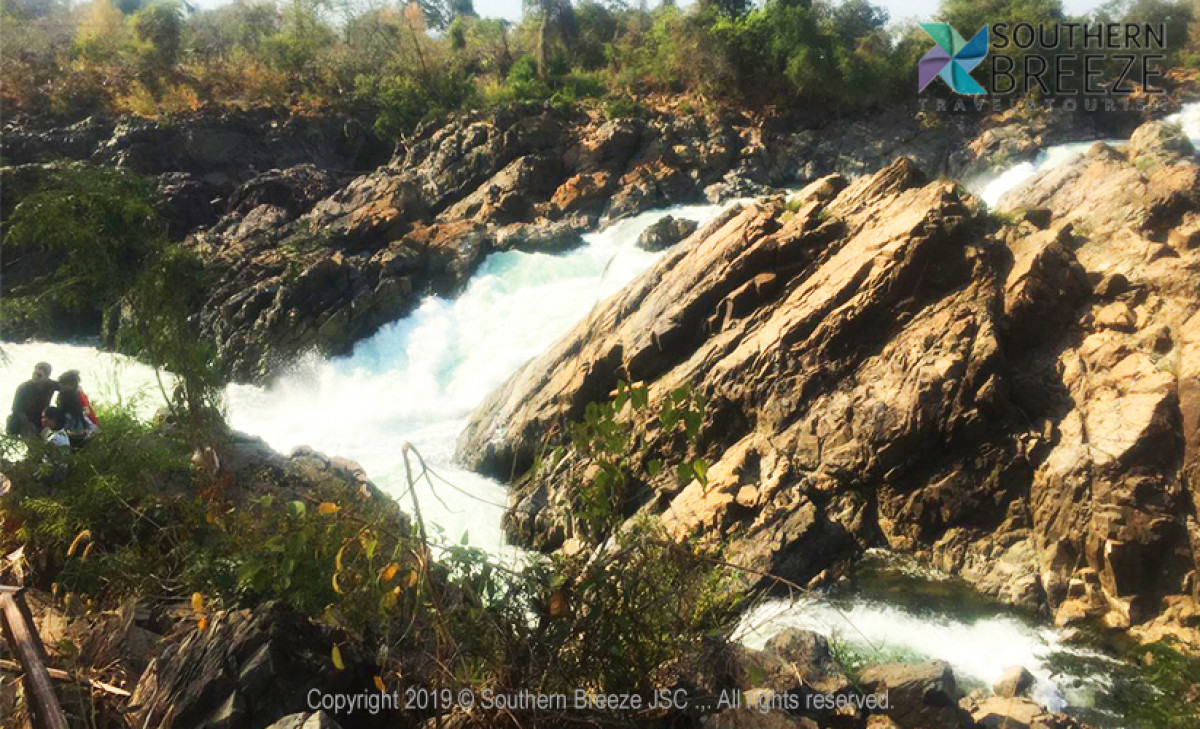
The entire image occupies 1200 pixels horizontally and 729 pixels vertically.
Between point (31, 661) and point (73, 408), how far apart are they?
16.1 ft

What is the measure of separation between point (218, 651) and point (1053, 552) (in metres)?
7.88

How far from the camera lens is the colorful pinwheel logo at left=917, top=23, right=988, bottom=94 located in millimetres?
26047

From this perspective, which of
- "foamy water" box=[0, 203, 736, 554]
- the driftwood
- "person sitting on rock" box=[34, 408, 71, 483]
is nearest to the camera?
the driftwood

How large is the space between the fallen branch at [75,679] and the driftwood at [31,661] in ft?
0.66

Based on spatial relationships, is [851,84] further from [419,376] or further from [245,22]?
[245,22]

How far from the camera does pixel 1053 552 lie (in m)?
7.41

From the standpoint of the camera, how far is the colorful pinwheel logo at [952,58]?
1025 inches

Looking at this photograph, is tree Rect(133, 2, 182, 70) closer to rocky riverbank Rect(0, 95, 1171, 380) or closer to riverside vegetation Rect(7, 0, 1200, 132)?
riverside vegetation Rect(7, 0, 1200, 132)

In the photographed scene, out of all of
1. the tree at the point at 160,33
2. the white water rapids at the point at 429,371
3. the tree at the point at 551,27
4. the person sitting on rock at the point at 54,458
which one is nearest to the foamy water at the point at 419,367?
the white water rapids at the point at 429,371

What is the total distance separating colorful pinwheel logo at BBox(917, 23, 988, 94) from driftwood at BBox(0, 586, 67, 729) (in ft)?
96.8

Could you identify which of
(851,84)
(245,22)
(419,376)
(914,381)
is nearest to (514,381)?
(419,376)

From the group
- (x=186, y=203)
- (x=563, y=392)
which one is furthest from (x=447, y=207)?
(x=563, y=392)

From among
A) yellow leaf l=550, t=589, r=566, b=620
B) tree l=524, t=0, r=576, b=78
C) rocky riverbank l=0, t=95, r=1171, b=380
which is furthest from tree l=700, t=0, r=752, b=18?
yellow leaf l=550, t=589, r=566, b=620

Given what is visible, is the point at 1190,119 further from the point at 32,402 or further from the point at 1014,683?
the point at 32,402
